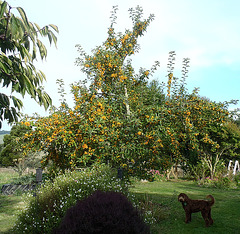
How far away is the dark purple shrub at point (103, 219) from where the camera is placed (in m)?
2.75

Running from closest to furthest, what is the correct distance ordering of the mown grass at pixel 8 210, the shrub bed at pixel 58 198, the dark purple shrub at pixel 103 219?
the dark purple shrub at pixel 103 219 < the shrub bed at pixel 58 198 < the mown grass at pixel 8 210

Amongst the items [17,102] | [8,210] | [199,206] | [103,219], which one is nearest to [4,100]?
[17,102]

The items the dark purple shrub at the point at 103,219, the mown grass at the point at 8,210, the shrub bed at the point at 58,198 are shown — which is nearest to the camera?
the dark purple shrub at the point at 103,219

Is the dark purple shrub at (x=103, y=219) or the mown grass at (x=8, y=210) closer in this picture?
the dark purple shrub at (x=103, y=219)

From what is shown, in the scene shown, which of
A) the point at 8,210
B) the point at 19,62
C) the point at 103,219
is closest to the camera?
the point at 103,219

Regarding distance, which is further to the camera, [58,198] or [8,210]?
[8,210]

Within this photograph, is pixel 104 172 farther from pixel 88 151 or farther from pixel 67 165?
pixel 67 165

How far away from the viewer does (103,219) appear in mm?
2789

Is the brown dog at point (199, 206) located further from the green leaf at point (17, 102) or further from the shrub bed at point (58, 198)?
the green leaf at point (17, 102)

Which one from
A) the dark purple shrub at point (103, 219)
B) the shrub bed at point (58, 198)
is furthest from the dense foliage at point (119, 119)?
the dark purple shrub at point (103, 219)

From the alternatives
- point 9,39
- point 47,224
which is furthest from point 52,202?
point 9,39

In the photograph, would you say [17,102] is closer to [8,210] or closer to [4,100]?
[4,100]

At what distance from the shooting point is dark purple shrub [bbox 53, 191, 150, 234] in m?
2.75

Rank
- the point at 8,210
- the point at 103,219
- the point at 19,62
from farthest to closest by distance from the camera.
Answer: the point at 8,210, the point at 19,62, the point at 103,219
